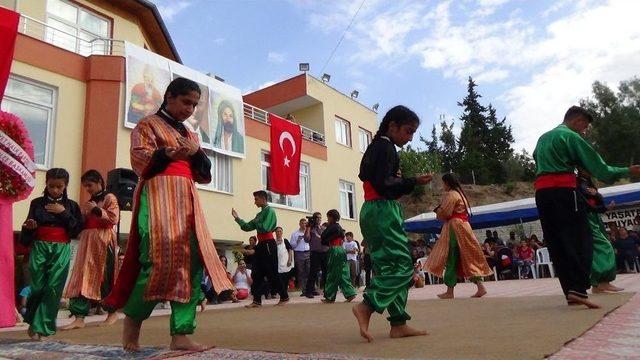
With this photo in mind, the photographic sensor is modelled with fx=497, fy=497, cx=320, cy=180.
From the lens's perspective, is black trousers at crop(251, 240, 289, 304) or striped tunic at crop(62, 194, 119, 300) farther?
black trousers at crop(251, 240, 289, 304)

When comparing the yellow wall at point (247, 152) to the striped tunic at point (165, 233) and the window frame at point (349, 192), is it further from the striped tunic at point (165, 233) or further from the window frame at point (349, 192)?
the striped tunic at point (165, 233)

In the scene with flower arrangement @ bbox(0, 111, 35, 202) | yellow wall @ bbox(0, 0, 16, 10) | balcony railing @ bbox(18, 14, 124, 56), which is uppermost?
yellow wall @ bbox(0, 0, 16, 10)

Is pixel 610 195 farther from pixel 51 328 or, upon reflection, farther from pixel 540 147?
pixel 51 328

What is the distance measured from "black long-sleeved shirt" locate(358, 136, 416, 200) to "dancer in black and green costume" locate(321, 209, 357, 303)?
4853 millimetres

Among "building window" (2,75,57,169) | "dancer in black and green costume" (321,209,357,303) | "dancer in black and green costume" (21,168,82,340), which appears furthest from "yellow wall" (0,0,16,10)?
"dancer in black and green costume" (21,168,82,340)

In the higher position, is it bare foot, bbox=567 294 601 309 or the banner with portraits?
the banner with portraits

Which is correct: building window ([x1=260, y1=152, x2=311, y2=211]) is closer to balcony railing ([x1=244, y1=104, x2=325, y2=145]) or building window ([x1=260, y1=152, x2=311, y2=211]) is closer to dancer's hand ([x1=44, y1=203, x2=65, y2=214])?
balcony railing ([x1=244, y1=104, x2=325, y2=145])

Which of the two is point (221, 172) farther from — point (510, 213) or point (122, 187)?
point (510, 213)

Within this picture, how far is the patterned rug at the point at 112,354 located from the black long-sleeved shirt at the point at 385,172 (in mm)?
1236

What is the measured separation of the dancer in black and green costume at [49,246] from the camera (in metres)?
4.24

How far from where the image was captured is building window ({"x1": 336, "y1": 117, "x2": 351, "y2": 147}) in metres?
22.0

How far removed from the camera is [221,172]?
15.2 m

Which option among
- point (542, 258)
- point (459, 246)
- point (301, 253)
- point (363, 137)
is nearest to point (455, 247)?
point (459, 246)

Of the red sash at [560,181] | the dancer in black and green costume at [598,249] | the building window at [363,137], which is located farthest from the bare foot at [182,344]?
the building window at [363,137]
